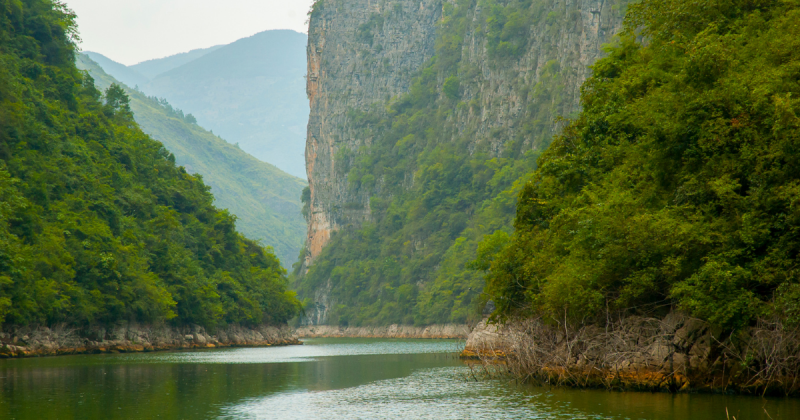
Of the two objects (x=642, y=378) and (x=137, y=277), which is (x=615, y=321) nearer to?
(x=642, y=378)

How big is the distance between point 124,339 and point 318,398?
137 ft

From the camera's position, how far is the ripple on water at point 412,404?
22.4m

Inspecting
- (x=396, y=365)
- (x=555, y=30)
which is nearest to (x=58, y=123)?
(x=396, y=365)

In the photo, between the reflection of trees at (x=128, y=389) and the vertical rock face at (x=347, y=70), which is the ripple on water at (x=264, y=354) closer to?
the reflection of trees at (x=128, y=389)

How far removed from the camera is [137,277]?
65.8 meters

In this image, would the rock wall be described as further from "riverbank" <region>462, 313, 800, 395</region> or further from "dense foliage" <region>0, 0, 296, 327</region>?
"riverbank" <region>462, 313, 800, 395</region>

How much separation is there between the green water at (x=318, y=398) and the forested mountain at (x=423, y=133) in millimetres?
56046

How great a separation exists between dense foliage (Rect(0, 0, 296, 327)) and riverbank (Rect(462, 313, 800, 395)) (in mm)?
31029

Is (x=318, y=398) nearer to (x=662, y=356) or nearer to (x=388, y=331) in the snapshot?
(x=662, y=356)

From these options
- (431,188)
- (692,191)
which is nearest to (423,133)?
(431,188)

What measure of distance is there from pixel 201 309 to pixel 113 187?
1532cm

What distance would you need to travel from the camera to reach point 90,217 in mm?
63156

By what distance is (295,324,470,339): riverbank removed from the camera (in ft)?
343

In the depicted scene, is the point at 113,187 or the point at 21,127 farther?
the point at 113,187
